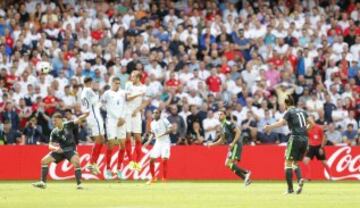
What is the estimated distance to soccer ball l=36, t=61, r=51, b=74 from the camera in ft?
109

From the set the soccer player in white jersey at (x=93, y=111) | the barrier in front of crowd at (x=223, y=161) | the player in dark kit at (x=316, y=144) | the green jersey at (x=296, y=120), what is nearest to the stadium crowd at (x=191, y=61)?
the barrier in front of crowd at (x=223, y=161)

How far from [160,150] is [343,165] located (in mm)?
6914

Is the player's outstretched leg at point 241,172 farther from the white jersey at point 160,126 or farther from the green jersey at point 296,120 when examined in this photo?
the green jersey at point 296,120

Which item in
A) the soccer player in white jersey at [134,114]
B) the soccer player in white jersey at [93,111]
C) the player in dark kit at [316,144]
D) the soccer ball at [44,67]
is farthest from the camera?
the soccer ball at [44,67]

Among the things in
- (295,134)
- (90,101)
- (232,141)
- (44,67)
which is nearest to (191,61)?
(44,67)

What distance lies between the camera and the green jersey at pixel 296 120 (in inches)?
902

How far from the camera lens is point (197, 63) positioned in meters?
35.8

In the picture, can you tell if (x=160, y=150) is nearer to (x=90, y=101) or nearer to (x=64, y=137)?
(x=90, y=101)

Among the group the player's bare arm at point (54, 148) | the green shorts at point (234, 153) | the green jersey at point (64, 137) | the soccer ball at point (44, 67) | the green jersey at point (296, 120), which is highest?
the soccer ball at point (44, 67)

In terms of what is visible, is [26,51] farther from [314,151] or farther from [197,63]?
[314,151]
